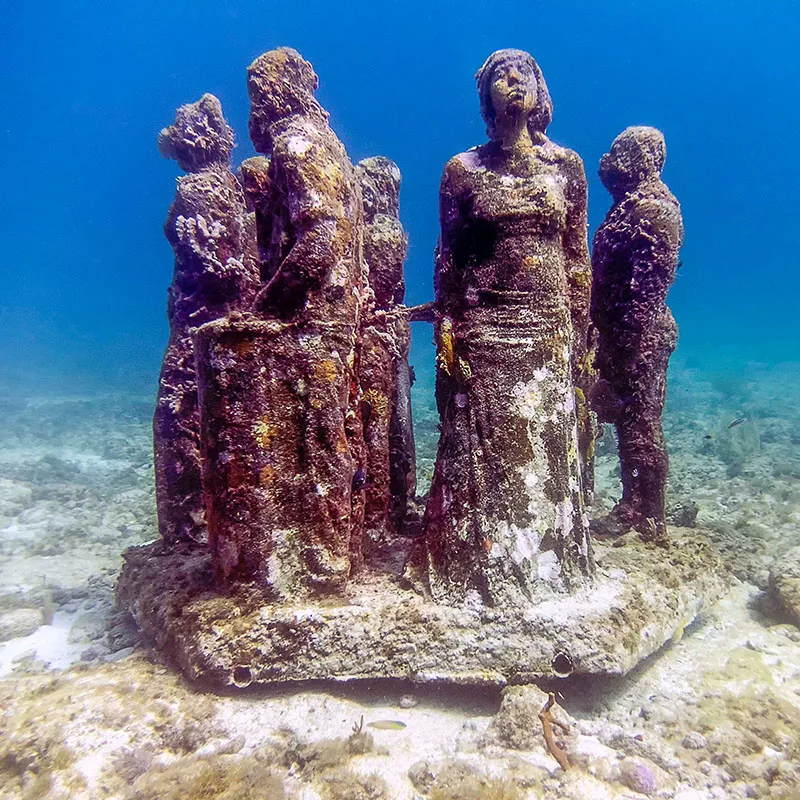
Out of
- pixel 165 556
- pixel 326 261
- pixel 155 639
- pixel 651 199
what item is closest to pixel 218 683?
pixel 155 639

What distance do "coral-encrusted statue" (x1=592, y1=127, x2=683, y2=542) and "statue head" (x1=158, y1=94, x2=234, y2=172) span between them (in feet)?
14.4

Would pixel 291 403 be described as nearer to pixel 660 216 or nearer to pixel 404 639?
pixel 404 639

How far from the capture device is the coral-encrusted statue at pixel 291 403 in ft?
12.5

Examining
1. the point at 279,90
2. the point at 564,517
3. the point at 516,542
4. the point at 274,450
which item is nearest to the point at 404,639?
the point at 516,542

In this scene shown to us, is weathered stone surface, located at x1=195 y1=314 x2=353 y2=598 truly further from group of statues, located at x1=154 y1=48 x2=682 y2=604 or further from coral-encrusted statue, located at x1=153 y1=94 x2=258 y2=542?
coral-encrusted statue, located at x1=153 y1=94 x2=258 y2=542

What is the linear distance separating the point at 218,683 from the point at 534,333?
315cm

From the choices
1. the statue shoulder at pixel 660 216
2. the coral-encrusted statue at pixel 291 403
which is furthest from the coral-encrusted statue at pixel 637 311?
the coral-encrusted statue at pixel 291 403

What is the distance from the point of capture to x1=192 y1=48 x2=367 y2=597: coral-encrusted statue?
3.80 metres

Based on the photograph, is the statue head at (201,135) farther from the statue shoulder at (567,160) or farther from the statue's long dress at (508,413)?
the statue shoulder at (567,160)

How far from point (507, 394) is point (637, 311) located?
1.94m

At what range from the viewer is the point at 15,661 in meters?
4.93

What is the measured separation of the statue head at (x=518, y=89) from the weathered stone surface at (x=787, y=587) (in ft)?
14.8

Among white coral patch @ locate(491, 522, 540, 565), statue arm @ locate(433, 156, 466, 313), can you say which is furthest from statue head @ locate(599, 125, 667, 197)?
white coral patch @ locate(491, 522, 540, 565)

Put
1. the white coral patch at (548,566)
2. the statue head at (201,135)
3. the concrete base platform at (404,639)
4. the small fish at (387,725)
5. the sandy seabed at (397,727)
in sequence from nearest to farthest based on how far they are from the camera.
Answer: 1. the sandy seabed at (397,727)
2. the small fish at (387,725)
3. the concrete base platform at (404,639)
4. the white coral patch at (548,566)
5. the statue head at (201,135)
